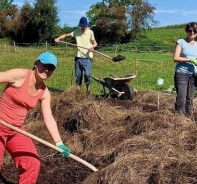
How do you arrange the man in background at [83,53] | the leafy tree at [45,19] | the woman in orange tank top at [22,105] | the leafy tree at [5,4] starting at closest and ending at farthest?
the woman in orange tank top at [22,105] → the man in background at [83,53] → the leafy tree at [45,19] → the leafy tree at [5,4]

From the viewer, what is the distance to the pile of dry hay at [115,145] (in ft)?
14.0

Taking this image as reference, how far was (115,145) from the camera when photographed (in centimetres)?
597

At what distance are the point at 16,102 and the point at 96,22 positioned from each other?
149 ft

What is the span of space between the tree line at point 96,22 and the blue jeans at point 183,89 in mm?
38588

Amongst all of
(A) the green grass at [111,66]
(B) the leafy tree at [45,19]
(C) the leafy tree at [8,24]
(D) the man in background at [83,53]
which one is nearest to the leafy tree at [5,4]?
(C) the leafy tree at [8,24]

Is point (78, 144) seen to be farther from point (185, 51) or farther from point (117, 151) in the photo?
→ point (185, 51)

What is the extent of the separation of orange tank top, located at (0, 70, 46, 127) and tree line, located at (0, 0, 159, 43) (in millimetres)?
41201

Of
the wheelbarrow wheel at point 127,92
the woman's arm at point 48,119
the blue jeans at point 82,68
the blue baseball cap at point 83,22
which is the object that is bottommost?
the wheelbarrow wheel at point 127,92

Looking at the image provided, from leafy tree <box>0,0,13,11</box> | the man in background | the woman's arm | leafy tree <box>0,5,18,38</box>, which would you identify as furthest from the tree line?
the woman's arm

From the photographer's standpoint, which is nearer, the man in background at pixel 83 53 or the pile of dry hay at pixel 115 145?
the pile of dry hay at pixel 115 145

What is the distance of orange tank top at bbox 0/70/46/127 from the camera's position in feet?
13.5

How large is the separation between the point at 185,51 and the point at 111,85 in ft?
11.8

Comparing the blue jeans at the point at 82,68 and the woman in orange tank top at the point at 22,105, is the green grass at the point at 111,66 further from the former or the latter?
the woman in orange tank top at the point at 22,105

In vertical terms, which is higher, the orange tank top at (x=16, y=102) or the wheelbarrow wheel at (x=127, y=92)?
the orange tank top at (x=16, y=102)
